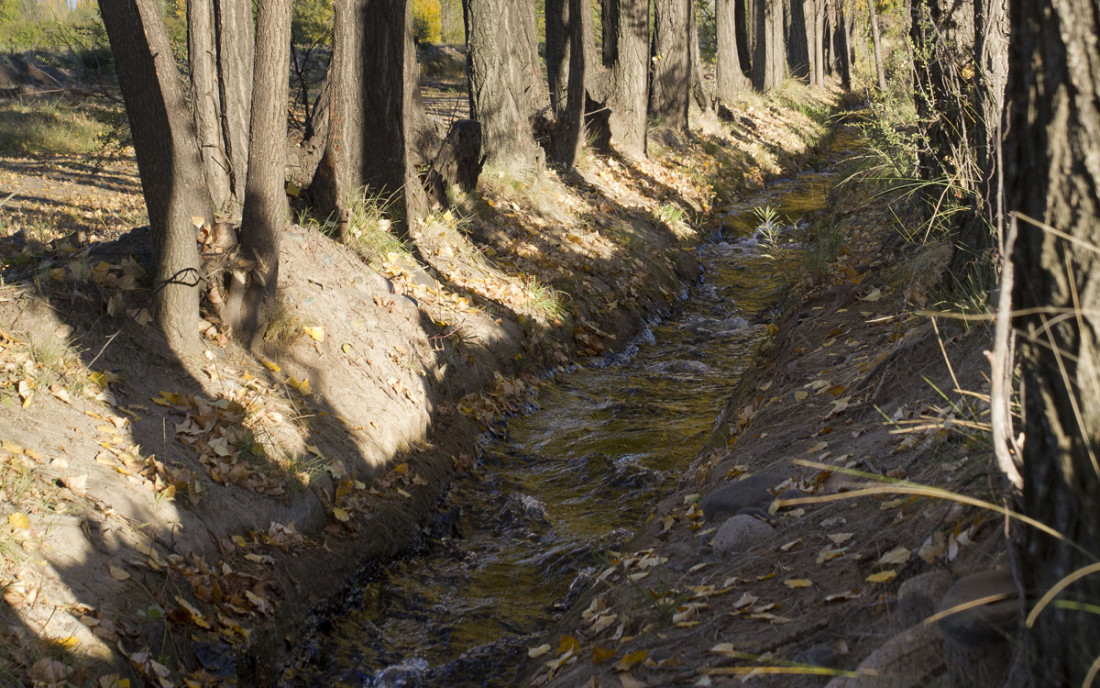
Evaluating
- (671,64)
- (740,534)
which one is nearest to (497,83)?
(671,64)

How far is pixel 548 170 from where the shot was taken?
499 inches

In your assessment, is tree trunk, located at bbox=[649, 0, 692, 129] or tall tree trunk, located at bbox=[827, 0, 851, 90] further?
tall tree trunk, located at bbox=[827, 0, 851, 90]

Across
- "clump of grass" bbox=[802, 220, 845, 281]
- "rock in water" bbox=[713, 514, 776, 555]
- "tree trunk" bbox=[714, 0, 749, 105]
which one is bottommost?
"rock in water" bbox=[713, 514, 776, 555]

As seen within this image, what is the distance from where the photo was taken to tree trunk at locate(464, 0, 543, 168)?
1139cm

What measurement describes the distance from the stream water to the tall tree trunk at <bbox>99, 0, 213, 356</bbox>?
213 centimetres

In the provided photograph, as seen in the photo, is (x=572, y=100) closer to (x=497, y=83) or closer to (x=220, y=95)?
(x=497, y=83)

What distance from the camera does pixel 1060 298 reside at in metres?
2.00

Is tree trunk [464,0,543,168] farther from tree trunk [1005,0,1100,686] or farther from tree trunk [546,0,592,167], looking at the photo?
tree trunk [1005,0,1100,686]

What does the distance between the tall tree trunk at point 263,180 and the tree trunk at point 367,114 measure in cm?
169

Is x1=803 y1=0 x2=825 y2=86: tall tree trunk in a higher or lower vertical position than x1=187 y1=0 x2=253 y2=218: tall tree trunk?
higher

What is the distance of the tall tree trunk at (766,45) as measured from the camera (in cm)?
2558

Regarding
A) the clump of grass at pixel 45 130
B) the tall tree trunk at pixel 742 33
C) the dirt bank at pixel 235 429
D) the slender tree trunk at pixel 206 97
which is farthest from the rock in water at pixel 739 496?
the tall tree trunk at pixel 742 33

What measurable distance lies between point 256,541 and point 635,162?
37.2ft

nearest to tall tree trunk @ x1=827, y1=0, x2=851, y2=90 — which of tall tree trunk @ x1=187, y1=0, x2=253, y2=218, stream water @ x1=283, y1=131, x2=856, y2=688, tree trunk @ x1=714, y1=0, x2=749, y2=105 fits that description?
tree trunk @ x1=714, y1=0, x2=749, y2=105
